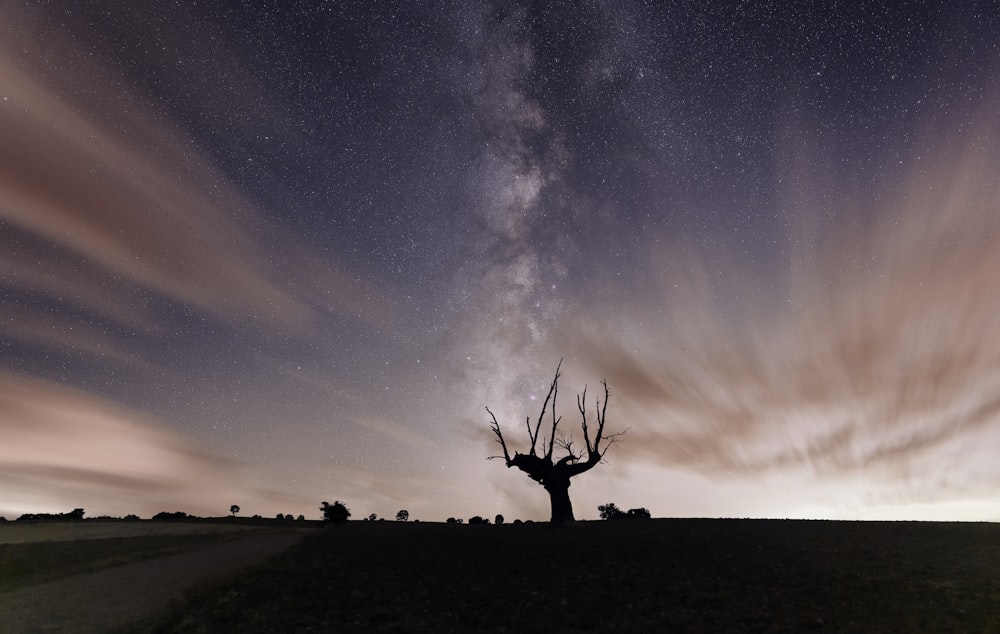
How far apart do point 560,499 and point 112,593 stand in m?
29.5

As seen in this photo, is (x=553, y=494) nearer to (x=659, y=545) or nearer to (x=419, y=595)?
(x=659, y=545)

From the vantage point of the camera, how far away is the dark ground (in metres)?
16.1

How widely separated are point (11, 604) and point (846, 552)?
3111 centimetres

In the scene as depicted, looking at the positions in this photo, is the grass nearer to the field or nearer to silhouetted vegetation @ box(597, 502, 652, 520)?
the field

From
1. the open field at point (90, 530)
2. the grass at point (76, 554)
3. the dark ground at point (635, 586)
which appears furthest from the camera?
the open field at point (90, 530)

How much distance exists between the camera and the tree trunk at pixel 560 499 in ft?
140

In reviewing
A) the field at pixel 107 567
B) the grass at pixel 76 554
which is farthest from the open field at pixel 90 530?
the grass at pixel 76 554

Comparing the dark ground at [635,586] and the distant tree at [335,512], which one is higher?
the distant tree at [335,512]

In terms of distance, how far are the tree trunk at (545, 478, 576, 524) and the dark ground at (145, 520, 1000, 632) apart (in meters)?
13.0

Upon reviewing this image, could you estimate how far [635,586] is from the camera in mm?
19344

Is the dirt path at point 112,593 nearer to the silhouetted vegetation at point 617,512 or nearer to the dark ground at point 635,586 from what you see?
the dark ground at point 635,586

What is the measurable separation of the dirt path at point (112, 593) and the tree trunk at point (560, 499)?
21230 mm

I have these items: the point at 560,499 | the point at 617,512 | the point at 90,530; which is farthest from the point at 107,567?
the point at 617,512

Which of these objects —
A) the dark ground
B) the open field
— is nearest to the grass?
the open field
